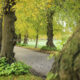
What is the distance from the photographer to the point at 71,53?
2.09m

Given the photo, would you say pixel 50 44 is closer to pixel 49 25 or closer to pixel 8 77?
pixel 49 25

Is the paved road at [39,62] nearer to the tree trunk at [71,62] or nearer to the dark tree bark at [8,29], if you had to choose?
the dark tree bark at [8,29]

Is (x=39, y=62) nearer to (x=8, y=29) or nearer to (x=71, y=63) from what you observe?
(x=8, y=29)

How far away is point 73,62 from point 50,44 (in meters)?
16.4

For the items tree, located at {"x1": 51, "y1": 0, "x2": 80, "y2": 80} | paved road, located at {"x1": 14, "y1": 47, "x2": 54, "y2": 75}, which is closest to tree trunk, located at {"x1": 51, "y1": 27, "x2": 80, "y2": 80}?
tree, located at {"x1": 51, "y1": 0, "x2": 80, "y2": 80}

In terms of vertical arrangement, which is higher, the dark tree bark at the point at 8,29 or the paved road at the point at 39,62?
the dark tree bark at the point at 8,29

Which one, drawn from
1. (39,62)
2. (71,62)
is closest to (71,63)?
(71,62)

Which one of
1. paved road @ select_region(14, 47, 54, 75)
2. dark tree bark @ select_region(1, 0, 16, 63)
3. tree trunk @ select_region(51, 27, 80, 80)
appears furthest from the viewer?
paved road @ select_region(14, 47, 54, 75)

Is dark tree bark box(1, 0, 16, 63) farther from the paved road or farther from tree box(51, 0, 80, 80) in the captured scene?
tree box(51, 0, 80, 80)

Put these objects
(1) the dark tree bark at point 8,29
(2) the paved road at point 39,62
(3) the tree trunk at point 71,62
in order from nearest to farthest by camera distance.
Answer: (3) the tree trunk at point 71,62, (1) the dark tree bark at point 8,29, (2) the paved road at point 39,62

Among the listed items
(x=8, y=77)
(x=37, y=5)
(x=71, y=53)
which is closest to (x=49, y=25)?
(x=37, y=5)

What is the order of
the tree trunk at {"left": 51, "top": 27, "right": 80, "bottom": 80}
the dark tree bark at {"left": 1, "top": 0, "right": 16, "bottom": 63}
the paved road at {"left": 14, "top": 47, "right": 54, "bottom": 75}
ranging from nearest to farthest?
the tree trunk at {"left": 51, "top": 27, "right": 80, "bottom": 80} < the dark tree bark at {"left": 1, "top": 0, "right": 16, "bottom": 63} < the paved road at {"left": 14, "top": 47, "right": 54, "bottom": 75}

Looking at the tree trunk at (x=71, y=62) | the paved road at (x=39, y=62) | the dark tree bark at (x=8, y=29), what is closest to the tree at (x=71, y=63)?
the tree trunk at (x=71, y=62)

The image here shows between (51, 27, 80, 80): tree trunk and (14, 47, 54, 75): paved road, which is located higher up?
(51, 27, 80, 80): tree trunk
